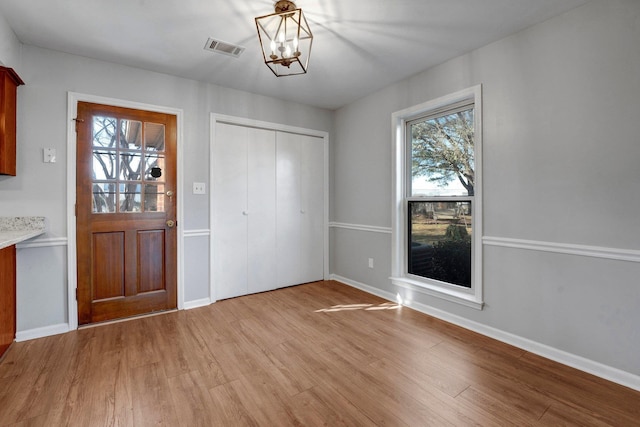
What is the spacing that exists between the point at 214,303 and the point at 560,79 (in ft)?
12.2

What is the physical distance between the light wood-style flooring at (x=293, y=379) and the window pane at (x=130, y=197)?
3.61 ft

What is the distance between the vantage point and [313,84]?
3.35m

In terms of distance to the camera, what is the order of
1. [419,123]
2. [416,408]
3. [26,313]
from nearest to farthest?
[416,408] < [26,313] < [419,123]

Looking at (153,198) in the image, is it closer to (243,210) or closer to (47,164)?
(47,164)

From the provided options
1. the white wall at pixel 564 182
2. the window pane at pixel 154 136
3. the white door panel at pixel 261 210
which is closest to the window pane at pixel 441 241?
the white wall at pixel 564 182

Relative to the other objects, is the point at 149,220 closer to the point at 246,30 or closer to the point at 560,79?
the point at 246,30

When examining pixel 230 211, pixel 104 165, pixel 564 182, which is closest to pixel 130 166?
pixel 104 165

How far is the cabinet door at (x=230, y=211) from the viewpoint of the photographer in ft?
11.1

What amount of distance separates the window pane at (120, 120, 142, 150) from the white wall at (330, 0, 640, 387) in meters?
2.98

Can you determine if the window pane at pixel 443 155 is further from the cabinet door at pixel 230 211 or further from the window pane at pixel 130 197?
the window pane at pixel 130 197

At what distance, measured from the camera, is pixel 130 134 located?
9.44 feet

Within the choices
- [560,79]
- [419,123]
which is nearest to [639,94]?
[560,79]

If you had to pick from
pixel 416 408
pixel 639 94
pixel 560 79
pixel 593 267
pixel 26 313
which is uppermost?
pixel 560 79

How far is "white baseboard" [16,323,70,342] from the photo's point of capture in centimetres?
243
